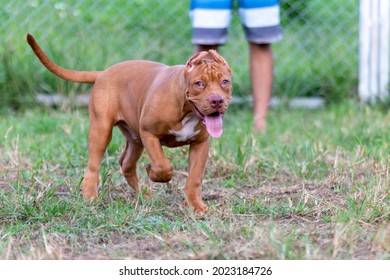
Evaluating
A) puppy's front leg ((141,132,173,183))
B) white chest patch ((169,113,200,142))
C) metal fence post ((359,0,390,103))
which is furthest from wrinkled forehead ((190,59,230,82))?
metal fence post ((359,0,390,103))

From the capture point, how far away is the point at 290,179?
549 centimetres

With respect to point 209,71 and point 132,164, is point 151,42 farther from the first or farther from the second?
point 209,71

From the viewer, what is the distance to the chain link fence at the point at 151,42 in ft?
26.0

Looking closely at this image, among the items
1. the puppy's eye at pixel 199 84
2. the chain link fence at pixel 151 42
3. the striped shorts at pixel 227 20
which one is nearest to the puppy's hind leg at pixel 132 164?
the puppy's eye at pixel 199 84

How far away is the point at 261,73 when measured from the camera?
23.6 feet

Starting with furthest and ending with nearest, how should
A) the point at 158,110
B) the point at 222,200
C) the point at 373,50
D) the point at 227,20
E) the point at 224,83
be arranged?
the point at 373,50 < the point at 227,20 < the point at 222,200 < the point at 158,110 < the point at 224,83

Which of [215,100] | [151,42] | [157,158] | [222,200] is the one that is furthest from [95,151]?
[151,42]

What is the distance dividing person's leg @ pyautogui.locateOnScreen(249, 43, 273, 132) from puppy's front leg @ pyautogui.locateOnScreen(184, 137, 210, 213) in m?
2.41

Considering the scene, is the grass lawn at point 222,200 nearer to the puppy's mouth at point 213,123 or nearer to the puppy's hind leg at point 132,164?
the puppy's hind leg at point 132,164

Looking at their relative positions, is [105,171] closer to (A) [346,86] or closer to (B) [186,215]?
(B) [186,215]

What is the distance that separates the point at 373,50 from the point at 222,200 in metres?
3.64

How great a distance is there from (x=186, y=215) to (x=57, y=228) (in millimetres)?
663

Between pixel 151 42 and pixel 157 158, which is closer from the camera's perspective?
pixel 157 158

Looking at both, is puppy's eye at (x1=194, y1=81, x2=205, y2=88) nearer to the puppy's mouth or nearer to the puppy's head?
the puppy's head
